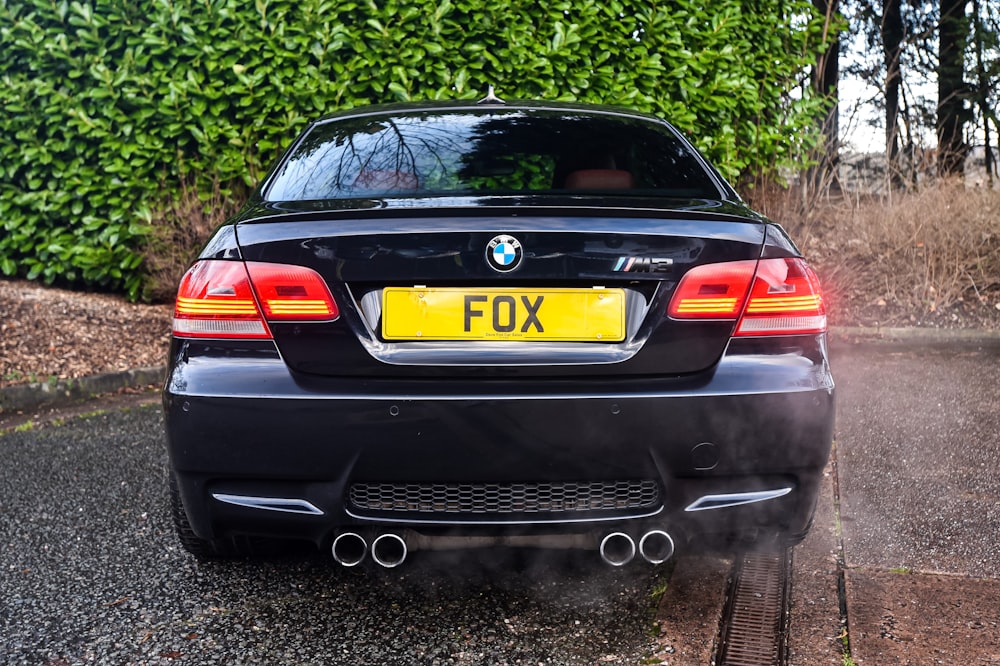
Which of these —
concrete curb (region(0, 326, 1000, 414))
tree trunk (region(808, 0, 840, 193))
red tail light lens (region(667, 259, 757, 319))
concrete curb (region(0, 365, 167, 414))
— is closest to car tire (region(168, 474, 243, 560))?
red tail light lens (region(667, 259, 757, 319))

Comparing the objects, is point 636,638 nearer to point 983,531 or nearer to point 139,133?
point 983,531

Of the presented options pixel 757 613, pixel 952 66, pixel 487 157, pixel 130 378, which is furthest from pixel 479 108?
pixel 952 66

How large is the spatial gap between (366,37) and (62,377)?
3.11 meters

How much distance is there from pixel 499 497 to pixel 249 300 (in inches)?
30.1

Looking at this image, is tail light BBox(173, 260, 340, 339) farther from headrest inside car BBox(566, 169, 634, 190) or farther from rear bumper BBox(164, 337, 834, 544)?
headrest inside car BBox(566, 169, 634, 190)

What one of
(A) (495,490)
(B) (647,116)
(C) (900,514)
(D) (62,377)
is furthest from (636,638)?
(D) (62,377)

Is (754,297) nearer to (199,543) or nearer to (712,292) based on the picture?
(712,292)

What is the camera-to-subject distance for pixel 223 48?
272 inches

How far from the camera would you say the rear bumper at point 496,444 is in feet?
7.51

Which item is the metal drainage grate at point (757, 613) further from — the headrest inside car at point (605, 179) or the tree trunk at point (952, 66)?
the tree trunk at point (952, 66)

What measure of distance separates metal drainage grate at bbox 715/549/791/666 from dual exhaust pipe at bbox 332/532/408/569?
2.73 ft

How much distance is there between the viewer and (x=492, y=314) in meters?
2.32

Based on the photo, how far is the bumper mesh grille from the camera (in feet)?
7.70

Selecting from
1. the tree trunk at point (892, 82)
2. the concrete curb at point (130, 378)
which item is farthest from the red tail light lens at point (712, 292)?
the tree trunk at point (892, 82)
